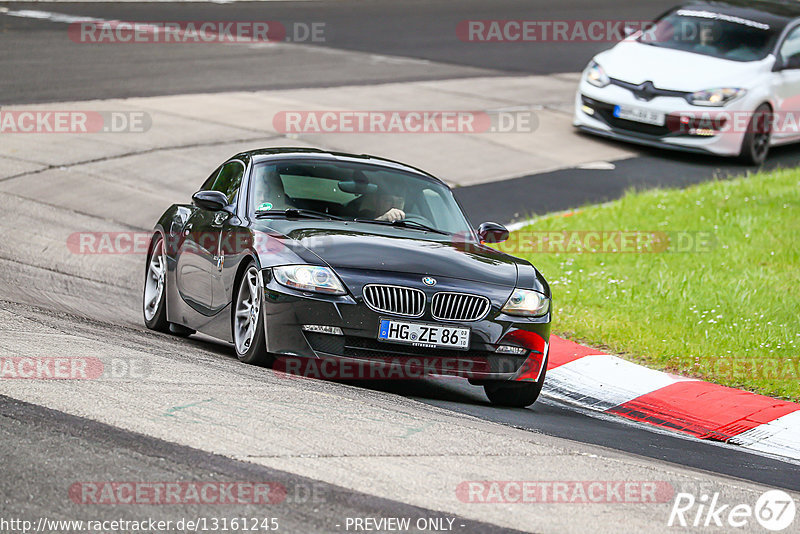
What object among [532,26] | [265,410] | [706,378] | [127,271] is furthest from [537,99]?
[265,410]

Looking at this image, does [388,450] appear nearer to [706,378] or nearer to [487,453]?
[487,453]

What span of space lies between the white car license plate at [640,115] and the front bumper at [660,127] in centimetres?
5

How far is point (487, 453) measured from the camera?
20.0 feet

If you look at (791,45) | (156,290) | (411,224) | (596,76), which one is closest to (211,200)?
(411,224)

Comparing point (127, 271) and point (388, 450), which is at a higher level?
point (388, 450)

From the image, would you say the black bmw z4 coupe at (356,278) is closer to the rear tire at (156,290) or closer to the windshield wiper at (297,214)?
the windshield wiper at (297,214)

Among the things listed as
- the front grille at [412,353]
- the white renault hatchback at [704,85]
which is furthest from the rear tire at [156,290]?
the white renault hatchback at [704,85]

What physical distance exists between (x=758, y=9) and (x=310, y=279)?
14805 millimetres

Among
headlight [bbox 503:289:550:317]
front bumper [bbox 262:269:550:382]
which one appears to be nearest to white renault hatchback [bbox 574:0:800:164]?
headlight [bbox 503:289:550:317]

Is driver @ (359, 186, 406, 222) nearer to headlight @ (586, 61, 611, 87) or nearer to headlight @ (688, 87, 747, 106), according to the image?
headlight @ (688, 87, 747, 106)

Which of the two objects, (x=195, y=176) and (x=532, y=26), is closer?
(x=195, y=176)

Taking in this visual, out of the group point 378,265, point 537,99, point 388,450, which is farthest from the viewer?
point 537,99

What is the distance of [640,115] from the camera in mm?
18766

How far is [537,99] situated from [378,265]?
15.2 m
